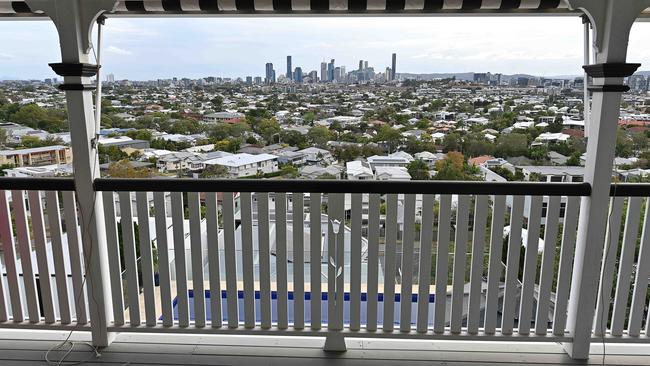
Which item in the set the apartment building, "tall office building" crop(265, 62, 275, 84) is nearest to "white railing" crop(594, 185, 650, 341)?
"tall office building" crop(265, 62, 275, 84)

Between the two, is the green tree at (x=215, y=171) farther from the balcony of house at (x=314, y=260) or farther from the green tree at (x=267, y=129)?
the green tree at (x=267, y=129)

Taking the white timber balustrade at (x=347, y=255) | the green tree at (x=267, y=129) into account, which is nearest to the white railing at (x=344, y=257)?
the white timber balustrade at (x=347, y=255)

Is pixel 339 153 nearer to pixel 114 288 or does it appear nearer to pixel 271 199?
pixel 271 199

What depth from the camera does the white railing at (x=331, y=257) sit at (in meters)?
2.44

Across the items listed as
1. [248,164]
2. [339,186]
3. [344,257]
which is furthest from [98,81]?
[344,257]

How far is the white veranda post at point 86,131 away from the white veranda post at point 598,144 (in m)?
2.46

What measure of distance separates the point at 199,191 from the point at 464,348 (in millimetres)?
1810

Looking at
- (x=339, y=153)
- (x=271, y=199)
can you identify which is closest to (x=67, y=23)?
(x=271, y=199)

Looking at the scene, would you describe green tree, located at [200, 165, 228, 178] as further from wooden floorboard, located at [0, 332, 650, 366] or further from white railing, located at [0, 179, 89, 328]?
wooden floorboard, located at [0, 332, 650, 366]

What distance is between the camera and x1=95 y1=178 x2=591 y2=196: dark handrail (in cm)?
237

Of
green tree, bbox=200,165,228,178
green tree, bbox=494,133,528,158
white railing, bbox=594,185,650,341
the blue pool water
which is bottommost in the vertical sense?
the blue pool water

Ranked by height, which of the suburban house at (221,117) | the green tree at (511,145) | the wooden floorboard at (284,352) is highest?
the suburban house at (221,117)

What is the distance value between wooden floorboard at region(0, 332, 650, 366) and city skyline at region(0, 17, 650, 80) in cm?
159

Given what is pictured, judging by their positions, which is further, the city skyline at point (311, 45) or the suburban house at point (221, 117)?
the suburban house at point (221, 117)
